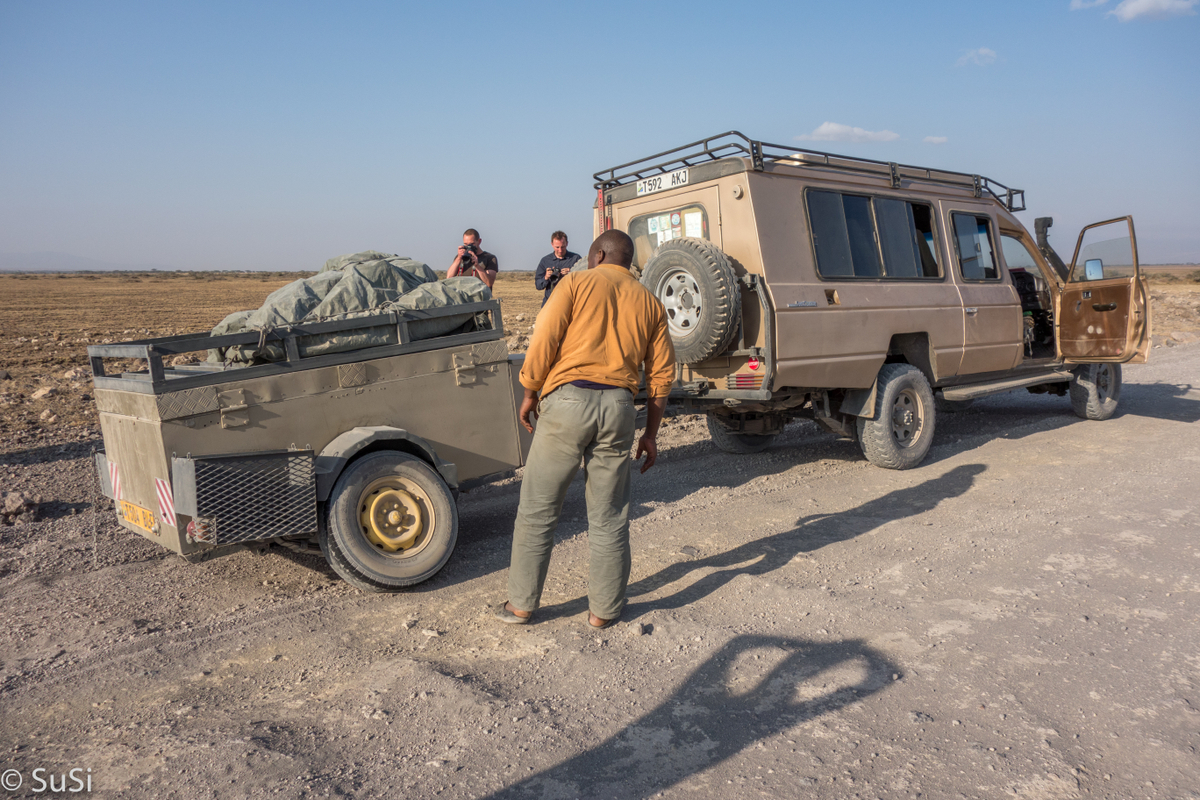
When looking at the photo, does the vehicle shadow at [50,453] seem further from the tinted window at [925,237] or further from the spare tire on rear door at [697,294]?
the tinted window at [925,237]

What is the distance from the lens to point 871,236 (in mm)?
6820

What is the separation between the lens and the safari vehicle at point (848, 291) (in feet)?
19.6

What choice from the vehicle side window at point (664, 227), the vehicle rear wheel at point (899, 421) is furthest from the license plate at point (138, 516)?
the vehicle rear wheel at point (899, 421)

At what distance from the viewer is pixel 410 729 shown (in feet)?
9.76

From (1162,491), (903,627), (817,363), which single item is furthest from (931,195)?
(903,627)

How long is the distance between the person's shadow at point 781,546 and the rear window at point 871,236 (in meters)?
1.84

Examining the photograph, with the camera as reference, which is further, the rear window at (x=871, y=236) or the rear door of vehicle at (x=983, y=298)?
the rear door of vehicle at (x=983, y=298)

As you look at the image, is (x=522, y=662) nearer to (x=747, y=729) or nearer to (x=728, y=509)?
(x=747, y=729)

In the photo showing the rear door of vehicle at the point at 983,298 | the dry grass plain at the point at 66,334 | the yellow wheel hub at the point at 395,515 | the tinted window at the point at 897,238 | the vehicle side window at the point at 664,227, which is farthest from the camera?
the dry grass plain at the point at 66,334

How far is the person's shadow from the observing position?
4176 mm

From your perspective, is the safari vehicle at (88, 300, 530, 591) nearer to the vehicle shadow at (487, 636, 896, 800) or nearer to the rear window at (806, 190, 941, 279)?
the vehicle shadow at (487, 636, 896, 800)

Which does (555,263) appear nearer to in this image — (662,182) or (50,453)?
(662,182)

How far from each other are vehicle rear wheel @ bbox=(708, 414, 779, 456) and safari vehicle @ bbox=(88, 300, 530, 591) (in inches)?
127

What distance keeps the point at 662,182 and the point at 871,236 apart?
1842 millimetres
